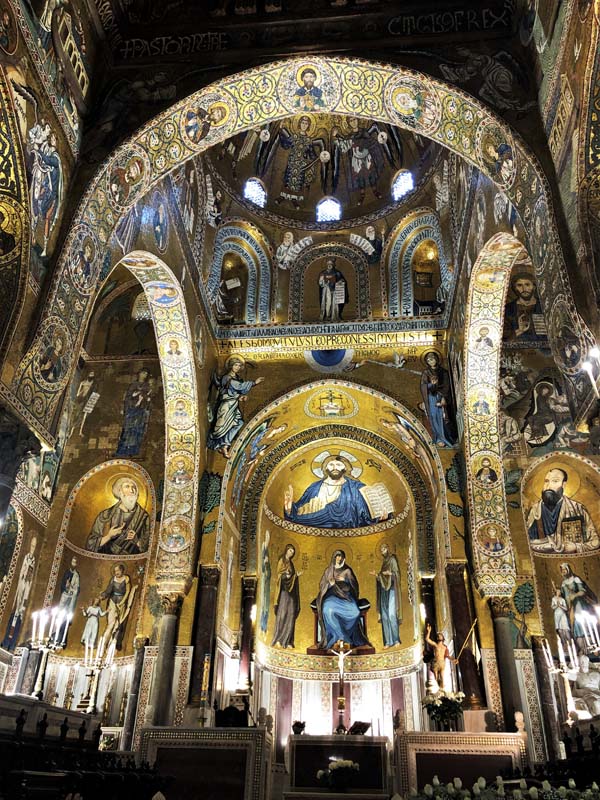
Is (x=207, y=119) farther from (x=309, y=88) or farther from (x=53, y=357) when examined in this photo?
(x=53, y=357)

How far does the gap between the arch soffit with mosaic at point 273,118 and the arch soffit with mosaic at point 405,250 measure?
5898 mm

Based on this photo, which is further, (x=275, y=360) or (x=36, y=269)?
(x=275, y=360)

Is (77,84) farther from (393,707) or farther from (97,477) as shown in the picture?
(393,707)

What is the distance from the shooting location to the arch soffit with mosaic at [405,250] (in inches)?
625

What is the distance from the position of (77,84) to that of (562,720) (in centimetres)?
1358

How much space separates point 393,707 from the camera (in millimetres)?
14711

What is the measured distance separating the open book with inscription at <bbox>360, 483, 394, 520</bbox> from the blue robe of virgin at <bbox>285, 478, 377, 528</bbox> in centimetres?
11

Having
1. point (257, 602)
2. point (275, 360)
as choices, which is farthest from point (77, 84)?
point (257, 602)

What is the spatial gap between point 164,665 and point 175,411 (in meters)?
5.24

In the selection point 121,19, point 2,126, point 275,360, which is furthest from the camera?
point 275,360

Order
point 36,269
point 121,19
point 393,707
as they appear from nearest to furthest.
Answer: point 36,269
point 121,19
point 393,707

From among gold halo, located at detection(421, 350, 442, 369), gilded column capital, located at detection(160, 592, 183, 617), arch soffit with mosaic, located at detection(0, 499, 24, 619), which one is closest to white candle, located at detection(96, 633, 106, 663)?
gilded column capital, located at detection(160, 592, 183, 617)

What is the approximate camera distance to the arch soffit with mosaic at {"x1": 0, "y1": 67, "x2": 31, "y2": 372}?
719 centimetres

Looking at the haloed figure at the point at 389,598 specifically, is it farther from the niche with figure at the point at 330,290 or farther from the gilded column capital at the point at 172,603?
the niche with figure at the point at 330,290
